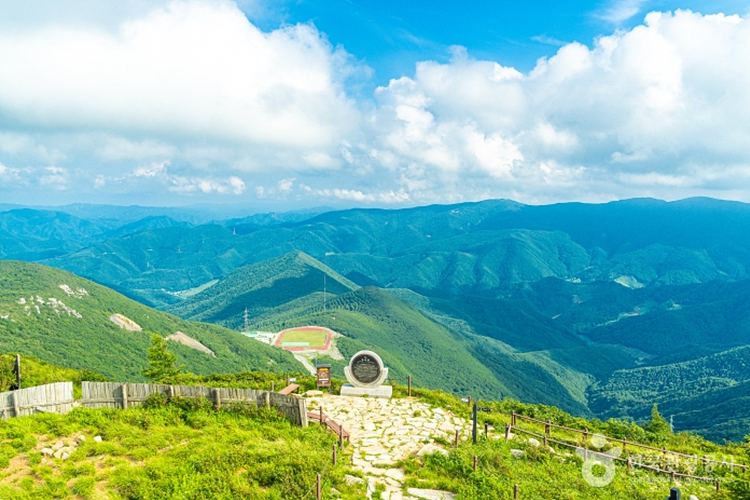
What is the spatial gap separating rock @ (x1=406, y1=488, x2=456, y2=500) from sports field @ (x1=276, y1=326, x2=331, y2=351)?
99146mm

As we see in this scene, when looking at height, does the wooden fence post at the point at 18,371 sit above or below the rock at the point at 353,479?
above

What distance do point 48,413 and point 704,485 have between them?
1047 inches

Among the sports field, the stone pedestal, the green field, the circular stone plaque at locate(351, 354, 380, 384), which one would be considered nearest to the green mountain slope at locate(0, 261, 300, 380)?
the sports field

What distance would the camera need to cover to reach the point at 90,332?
8406 cm

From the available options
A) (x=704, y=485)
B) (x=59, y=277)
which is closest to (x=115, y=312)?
(x=59, y=277)

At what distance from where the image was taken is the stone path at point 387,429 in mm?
14781

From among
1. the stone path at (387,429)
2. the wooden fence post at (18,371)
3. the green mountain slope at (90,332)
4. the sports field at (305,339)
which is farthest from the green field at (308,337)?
the wooden fence post at (18,371)

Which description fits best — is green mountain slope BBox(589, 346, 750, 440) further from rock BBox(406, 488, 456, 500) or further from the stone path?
rock BBox(406, 488, 456, 500)

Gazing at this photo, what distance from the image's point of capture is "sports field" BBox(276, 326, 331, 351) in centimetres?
11168

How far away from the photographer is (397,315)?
16912 centimetres

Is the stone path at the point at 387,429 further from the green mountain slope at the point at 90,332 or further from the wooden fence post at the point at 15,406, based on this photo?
the green mountain slope at the point at 90,332

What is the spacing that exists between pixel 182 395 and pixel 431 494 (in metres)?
11.1

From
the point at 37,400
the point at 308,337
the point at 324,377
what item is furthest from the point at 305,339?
the point at 37,400

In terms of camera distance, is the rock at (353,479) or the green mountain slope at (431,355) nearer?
the rock at (353,479)
